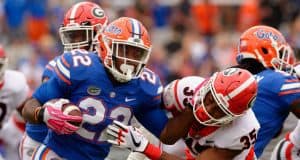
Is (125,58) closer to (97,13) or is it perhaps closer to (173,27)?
(97,13)

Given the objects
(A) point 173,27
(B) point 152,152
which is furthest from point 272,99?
(A) point 173,27

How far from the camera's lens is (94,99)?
5160 mm

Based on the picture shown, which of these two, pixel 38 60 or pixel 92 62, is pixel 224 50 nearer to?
pixel 38 60

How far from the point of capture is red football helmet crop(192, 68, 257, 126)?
473cm

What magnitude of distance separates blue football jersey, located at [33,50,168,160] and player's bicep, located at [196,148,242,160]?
48 centimetres

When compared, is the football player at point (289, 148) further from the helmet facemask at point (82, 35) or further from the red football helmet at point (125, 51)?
the helmet facemask at point (82, 35)

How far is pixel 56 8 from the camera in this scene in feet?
45.0

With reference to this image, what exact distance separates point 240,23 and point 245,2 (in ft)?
1.05

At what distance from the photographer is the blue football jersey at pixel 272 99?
5.35m

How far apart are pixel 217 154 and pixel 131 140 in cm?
45

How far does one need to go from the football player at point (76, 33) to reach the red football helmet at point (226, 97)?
1.18 metres

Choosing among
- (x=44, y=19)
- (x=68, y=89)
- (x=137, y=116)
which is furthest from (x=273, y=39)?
(x=44, y=19)

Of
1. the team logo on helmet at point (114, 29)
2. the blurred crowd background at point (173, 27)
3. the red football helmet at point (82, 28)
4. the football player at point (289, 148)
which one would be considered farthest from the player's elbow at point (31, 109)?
the blurred crowd background at point (173, 27)

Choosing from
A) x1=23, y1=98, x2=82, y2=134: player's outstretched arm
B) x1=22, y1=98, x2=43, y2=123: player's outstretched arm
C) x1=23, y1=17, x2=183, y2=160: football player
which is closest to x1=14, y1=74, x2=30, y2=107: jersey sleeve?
x1=23, y1=17, x2=183, y2=160: football player
